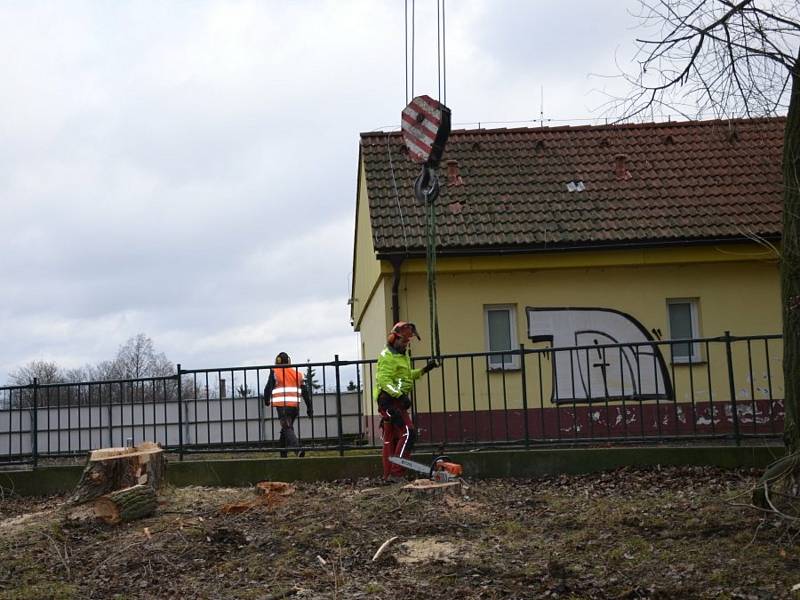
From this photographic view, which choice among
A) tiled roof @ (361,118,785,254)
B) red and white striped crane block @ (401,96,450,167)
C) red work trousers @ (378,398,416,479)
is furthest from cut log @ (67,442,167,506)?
tiled roof @ (361,118,785,254)

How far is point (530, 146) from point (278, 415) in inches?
353

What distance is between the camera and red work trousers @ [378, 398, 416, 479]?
35.7 feet

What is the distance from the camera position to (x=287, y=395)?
13703 millimetres

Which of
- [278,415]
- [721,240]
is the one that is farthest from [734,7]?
[721,240]

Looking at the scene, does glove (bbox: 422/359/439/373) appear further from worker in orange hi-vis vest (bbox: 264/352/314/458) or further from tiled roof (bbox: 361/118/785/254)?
tiled roof (bbox: 361/118/785/254)

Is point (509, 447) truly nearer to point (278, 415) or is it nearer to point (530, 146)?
point (278, 415)

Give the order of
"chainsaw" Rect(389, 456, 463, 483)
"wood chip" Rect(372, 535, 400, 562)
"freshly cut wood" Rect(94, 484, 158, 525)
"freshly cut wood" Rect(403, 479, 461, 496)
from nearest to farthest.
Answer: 1. "wood chip" Rect(372, 535, 400, 562)
2. "freshly cut wood" Rect(403, 479, 461, 496)
3. "freshly cut wood" Rect(94, 484, 158, 525)
4. "chainsaw" Rect(389, 456, 463, 483)

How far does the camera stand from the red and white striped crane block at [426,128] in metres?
11.1

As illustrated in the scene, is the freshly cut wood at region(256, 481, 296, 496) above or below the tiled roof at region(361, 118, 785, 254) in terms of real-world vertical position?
below

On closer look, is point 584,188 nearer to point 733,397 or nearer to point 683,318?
point 683,318

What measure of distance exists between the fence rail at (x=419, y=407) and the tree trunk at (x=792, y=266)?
374cm

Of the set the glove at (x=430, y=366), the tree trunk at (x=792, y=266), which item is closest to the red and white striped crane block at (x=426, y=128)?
the glove at (x=430, y=366)

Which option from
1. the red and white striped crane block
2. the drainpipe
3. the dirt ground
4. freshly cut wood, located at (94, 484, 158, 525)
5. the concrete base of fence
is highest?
the red and white striped crane block

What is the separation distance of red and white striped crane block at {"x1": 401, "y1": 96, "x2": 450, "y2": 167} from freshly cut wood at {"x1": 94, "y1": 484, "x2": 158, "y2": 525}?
483cm
